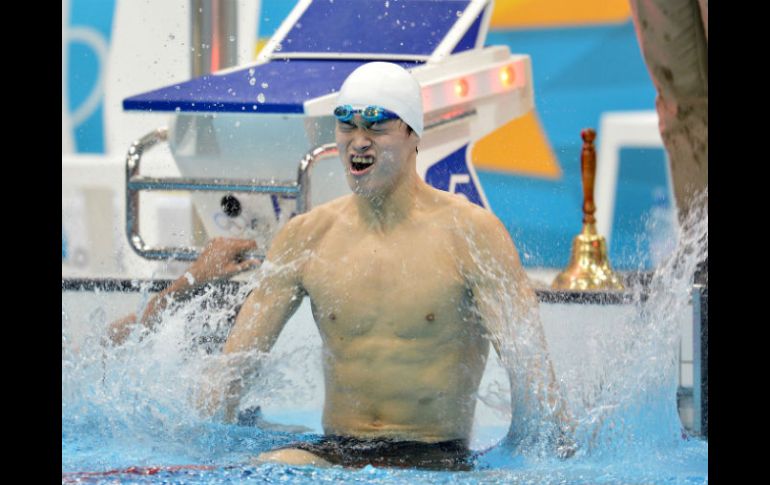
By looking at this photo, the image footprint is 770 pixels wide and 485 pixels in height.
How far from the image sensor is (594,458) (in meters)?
3.12

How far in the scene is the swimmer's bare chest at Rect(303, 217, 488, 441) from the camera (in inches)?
123

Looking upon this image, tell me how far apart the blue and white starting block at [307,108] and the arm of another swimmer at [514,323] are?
1188 mm

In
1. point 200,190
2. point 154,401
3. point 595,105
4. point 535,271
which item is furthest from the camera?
point 595,105

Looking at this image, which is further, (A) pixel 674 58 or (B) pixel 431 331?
(A) pixel 674 58

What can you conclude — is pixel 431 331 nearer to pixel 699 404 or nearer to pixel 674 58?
pixel 699 404

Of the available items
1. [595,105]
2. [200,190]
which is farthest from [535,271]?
[200,190]

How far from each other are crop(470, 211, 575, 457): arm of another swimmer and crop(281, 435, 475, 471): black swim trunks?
0.50ft

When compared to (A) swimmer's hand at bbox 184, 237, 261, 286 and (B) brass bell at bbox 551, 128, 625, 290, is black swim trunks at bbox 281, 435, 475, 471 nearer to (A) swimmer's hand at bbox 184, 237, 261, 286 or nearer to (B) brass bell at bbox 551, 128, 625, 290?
(A) swimmer's hand at bbox 184, 237, 261, 286

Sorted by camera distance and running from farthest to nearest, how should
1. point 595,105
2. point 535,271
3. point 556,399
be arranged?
1. point 595,105
2. point 535,271
3. point 556,399

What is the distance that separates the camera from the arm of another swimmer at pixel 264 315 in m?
3.21

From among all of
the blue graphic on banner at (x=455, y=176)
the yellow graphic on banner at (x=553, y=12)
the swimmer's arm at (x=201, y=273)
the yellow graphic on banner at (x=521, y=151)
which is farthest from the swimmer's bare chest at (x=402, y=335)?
the yellow graphic on banner at (x=553, y=12)

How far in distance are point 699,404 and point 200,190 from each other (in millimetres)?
1743

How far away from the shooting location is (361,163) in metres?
3.02

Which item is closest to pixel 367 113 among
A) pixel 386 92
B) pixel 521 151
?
pixel 386 92
